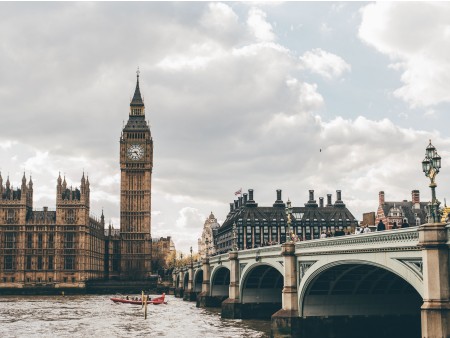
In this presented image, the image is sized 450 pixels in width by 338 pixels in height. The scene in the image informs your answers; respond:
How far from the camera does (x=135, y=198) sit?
172 meters

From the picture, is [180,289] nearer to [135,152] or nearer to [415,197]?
[415,197]

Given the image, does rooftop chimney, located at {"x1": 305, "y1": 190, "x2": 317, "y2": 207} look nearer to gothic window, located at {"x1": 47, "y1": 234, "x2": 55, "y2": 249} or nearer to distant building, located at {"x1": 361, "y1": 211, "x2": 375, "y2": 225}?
gothic window, located at {"x1": 47, "y1": 234, "x2": 55, "y2": 249}

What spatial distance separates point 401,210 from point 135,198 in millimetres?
78892

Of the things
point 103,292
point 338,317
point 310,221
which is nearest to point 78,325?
point 338,317

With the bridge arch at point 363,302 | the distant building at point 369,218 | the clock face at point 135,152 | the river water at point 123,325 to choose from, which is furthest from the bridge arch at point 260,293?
the clock face at point 135,152

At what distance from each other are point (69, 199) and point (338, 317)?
11753cm

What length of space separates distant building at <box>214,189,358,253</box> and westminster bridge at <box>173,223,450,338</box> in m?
95.4

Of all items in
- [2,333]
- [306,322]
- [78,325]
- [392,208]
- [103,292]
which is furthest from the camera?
[103,292]

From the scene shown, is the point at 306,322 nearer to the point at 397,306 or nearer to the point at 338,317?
the point at 338,317

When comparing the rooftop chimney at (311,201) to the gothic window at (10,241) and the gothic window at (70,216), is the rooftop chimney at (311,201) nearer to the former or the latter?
the gothic window at (70,216)

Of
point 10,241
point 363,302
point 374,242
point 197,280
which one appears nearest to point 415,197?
point 197,280

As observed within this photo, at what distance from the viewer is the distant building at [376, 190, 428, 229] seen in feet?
376

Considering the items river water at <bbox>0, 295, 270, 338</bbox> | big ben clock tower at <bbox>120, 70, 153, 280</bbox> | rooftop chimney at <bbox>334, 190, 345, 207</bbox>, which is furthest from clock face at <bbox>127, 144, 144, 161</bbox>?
river water at <bbox>0, 295, 270, 338</bbox>

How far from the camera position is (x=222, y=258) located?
7412 cm
